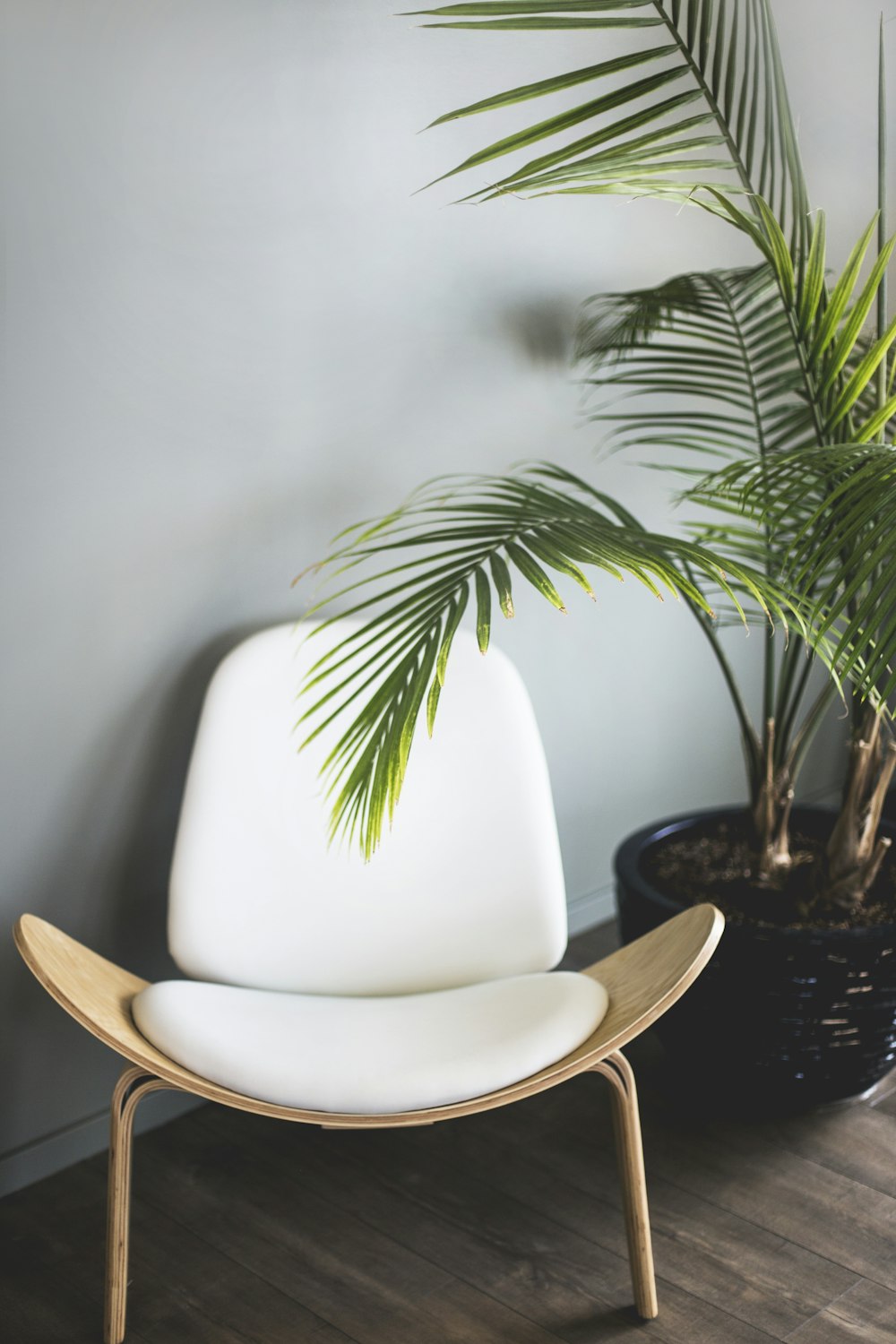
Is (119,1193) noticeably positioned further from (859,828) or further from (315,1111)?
(859,828)

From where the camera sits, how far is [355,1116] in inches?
59.2

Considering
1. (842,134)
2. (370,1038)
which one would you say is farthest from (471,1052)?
(842,134)

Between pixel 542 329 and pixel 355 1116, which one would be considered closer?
pixel 355 1116

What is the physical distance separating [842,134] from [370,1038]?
7.39 ft

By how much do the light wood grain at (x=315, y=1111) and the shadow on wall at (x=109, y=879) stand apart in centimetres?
28

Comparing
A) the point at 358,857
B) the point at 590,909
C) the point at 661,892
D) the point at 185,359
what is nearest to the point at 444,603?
the point at 358,857

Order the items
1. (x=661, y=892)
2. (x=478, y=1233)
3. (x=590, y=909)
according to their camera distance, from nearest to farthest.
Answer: (x=478, y=1233), (x=661, y=892), (x=590, y=909)

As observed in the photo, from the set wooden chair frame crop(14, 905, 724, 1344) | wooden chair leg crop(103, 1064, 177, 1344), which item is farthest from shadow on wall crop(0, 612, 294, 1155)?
wooden chair leg crop(103, 1064, 177, 1344)

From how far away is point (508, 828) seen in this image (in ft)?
6.15

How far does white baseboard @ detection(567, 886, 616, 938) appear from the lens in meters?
2.70

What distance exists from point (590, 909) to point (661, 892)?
2.26 ft

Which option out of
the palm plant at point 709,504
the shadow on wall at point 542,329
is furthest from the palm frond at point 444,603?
the shadow on wall at point 542,329

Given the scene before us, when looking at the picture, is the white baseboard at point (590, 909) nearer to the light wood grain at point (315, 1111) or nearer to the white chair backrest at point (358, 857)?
the white chair backrest at point (358, 857)

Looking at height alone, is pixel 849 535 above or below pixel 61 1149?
above
